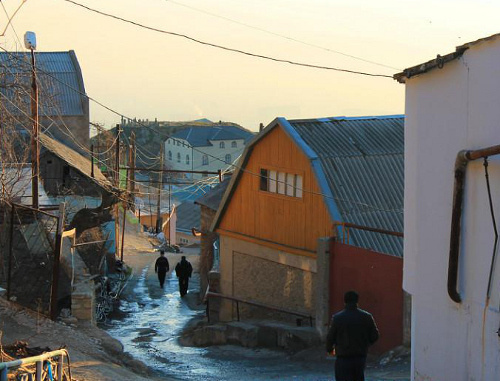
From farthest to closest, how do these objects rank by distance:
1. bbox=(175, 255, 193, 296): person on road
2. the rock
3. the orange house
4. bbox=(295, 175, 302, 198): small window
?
1. bbox=(175, 255, 193, 296): person on road
2. bbox=(295, 175, 302, 198): small window
3. the orange house
4. the rock

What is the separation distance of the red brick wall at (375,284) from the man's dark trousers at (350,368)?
6526mm

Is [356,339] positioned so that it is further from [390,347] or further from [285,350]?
[285,350]

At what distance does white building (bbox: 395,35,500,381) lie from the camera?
8.75 metres

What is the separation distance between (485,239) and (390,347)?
7.69 meters

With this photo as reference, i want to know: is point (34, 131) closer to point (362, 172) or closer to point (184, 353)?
point (184, 353)

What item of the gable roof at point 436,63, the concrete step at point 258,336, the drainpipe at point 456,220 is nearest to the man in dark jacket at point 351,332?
the drainpipe at point 456,220

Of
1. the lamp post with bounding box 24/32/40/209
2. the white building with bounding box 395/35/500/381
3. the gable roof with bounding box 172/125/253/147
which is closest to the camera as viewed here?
the white building with bounding box 395/35/500/381

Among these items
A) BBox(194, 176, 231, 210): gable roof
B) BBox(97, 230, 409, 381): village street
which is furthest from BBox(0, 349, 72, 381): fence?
BBox(194, 176, 231, 210): gable roof

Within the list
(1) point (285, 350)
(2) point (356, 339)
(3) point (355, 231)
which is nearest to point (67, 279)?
(1) point (285, 350)

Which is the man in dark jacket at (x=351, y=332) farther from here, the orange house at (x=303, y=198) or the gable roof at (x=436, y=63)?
the orange house at (x=303, y=198)

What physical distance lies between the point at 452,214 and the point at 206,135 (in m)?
99.8

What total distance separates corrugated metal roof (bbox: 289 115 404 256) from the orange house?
23mm

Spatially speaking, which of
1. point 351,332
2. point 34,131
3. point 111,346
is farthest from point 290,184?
point 351,332

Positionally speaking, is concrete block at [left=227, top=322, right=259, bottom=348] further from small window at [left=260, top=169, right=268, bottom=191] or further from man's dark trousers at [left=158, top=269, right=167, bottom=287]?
man's dark trousers at [left=158, top=269, right=167, bottom=287]
